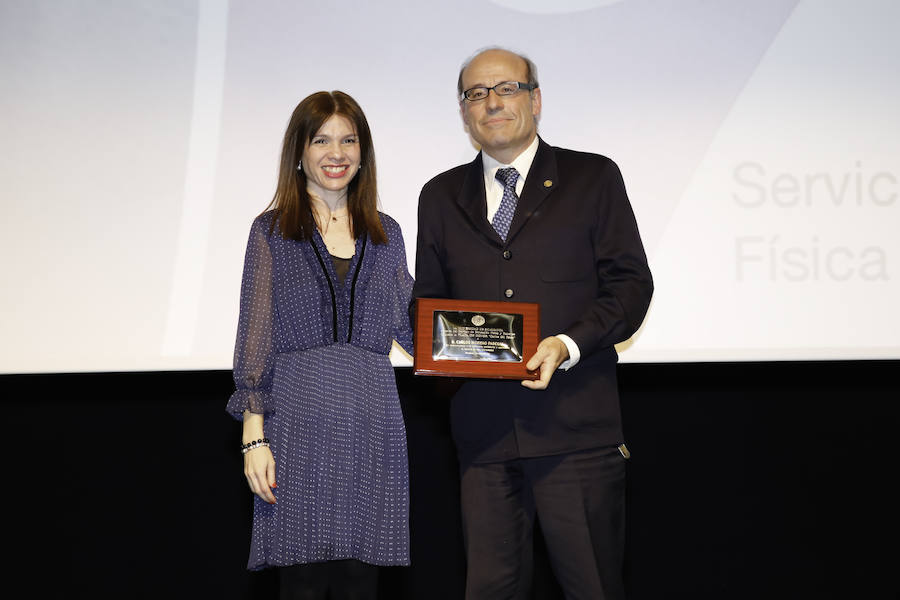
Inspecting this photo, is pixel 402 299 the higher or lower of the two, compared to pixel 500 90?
lower

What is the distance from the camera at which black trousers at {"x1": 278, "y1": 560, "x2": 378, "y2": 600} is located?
6.38 feet

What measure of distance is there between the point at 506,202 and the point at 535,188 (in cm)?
8

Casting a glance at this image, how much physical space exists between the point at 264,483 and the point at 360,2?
1.85 m

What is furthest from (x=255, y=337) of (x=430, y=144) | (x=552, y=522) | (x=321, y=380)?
(x=430, y=144)

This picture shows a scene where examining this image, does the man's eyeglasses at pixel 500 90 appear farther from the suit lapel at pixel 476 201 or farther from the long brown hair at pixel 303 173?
the long brown hair at pixel 303 173

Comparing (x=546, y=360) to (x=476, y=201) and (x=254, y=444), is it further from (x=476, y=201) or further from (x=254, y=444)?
(x=254, y=444)

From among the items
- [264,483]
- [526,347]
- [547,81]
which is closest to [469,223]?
[526,347]

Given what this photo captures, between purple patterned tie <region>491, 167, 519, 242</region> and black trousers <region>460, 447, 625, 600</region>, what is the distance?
55cm

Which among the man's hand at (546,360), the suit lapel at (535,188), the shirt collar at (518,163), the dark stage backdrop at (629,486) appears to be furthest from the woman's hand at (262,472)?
the dark stage backdrop at (629,486)

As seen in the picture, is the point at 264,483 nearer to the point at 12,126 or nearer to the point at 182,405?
the point at 182,405

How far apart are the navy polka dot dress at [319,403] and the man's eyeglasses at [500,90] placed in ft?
1.60

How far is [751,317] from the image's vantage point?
9.72 ft

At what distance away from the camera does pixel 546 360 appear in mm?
1723

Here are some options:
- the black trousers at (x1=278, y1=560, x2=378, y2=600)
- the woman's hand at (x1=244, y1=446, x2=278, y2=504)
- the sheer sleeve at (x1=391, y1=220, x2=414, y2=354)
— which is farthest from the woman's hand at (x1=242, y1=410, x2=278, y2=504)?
the sheer sleeve at (x1=391, y1=220, x2=414, y2=354)
